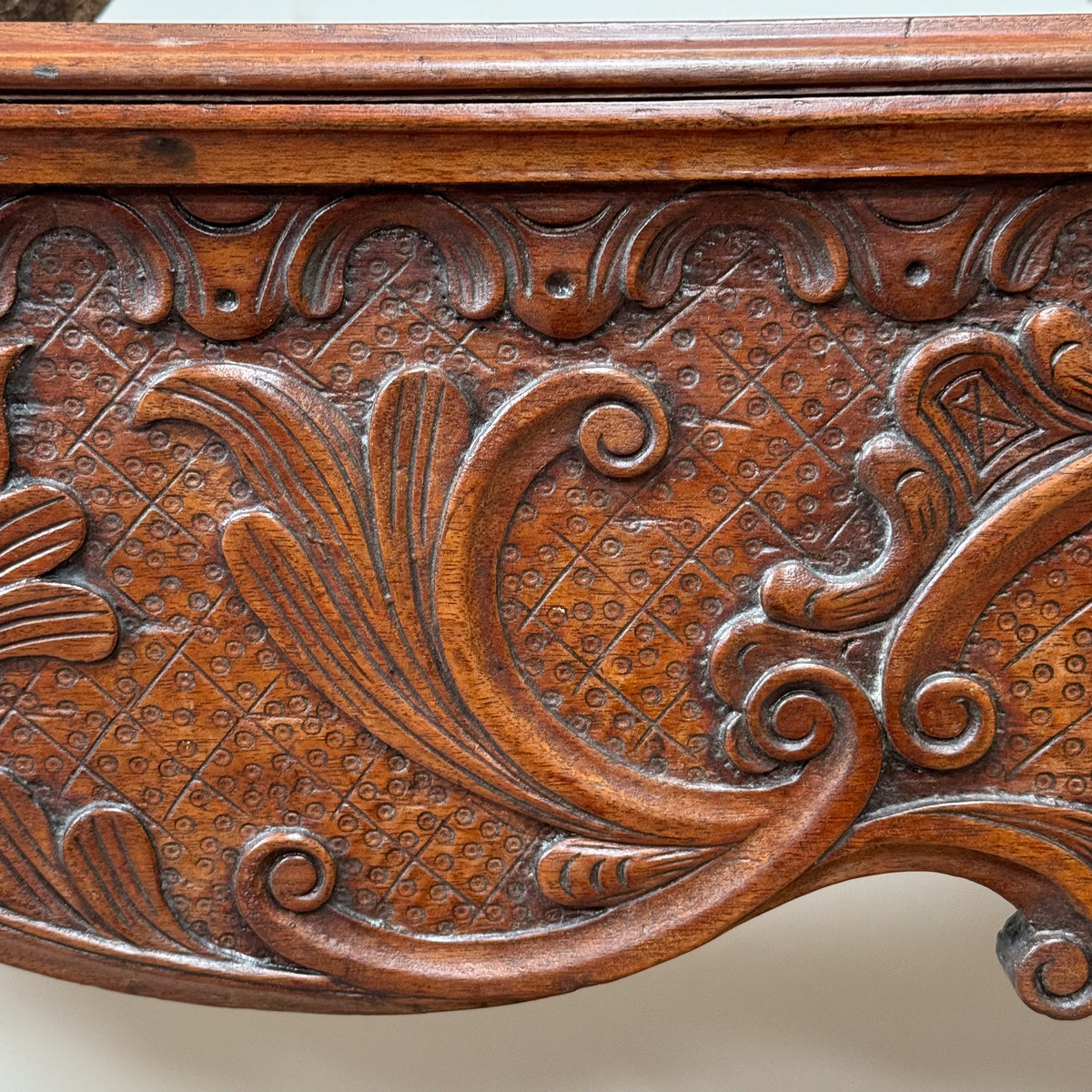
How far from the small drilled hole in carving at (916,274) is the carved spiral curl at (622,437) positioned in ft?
0.48

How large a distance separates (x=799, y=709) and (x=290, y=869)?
1.00 ft

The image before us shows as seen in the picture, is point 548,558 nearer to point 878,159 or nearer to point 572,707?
point 572,707

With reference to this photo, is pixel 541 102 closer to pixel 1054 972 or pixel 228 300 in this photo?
pixel 228 300

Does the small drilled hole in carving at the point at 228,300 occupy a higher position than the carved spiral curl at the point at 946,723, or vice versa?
the small drilled hole in carving at the point at 228,300

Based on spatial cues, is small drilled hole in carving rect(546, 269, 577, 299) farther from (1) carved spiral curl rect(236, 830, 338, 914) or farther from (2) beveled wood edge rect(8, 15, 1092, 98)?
(1) carved spiral curl rect(236, 830, 338, 914)

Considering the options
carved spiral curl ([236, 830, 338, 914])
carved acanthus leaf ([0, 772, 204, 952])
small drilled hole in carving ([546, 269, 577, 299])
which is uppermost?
small drilled hole in carving ([546, 269, 577, 299])

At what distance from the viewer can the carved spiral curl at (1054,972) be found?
29.3 inches

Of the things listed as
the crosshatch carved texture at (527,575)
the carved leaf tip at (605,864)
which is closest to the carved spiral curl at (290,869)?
the crosshatch carved texture at (527,575)

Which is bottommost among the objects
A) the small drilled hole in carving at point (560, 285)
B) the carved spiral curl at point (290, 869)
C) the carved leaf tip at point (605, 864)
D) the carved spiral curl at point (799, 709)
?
the carved spiral curl at point (290, 869)

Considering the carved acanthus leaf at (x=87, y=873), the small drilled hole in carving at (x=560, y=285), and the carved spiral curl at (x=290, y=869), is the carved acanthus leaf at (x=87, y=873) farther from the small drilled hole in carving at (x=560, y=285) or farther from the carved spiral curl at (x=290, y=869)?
the small drilled hole in carving at (x=560, y=285)

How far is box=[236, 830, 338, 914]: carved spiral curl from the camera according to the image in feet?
2.42

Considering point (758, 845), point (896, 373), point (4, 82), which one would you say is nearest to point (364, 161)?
point (4, 82)

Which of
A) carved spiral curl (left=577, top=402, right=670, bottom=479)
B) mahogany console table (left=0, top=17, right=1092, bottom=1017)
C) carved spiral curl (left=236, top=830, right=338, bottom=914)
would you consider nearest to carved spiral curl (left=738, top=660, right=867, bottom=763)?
mahogany console table (left=0, top=17, right=1092, bottom=1017)

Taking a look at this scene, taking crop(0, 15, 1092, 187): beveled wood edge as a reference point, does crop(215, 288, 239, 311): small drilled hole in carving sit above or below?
below
